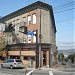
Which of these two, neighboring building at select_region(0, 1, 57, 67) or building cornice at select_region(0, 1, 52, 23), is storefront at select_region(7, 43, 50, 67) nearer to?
neighboring building at select_region(0, 1, 57, 67)

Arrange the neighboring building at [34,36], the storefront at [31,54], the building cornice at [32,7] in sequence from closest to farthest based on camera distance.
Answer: the storefront at [31,54]
the neighboring building at [34,36]
the building cornice at [32,7]

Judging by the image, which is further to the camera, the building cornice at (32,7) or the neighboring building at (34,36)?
the building cornice at (32,7)

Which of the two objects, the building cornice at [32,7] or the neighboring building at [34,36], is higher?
the building cornice at [32,7]

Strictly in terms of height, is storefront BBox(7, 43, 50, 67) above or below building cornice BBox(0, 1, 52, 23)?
below

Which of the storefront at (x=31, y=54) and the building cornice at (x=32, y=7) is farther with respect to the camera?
the building cornice at (x=32, y=7)

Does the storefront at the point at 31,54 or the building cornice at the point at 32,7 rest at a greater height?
the building cornice at the point at 32,7

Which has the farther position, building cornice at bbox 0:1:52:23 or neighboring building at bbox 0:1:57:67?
building cornice at bbox 0:1:52:23

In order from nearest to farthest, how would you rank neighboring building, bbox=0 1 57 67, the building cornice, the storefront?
the storefront < neighboring building, bbox=0 1 57 67 < the building cornice

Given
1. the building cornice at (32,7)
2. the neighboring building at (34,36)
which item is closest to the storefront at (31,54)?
the neighboring building at (34,36)

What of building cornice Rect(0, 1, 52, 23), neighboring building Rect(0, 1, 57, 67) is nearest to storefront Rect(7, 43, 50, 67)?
neighboring building Rect(0, 1, 57, 67)

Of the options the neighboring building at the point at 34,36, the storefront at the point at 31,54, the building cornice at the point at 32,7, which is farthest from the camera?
the building cornice at the point at 32,7

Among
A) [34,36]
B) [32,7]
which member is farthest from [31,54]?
[32,7]

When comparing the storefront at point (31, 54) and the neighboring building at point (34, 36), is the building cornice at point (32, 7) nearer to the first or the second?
the neighboring building at point (34, 36)

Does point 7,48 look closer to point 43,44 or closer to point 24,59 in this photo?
point 24,59
